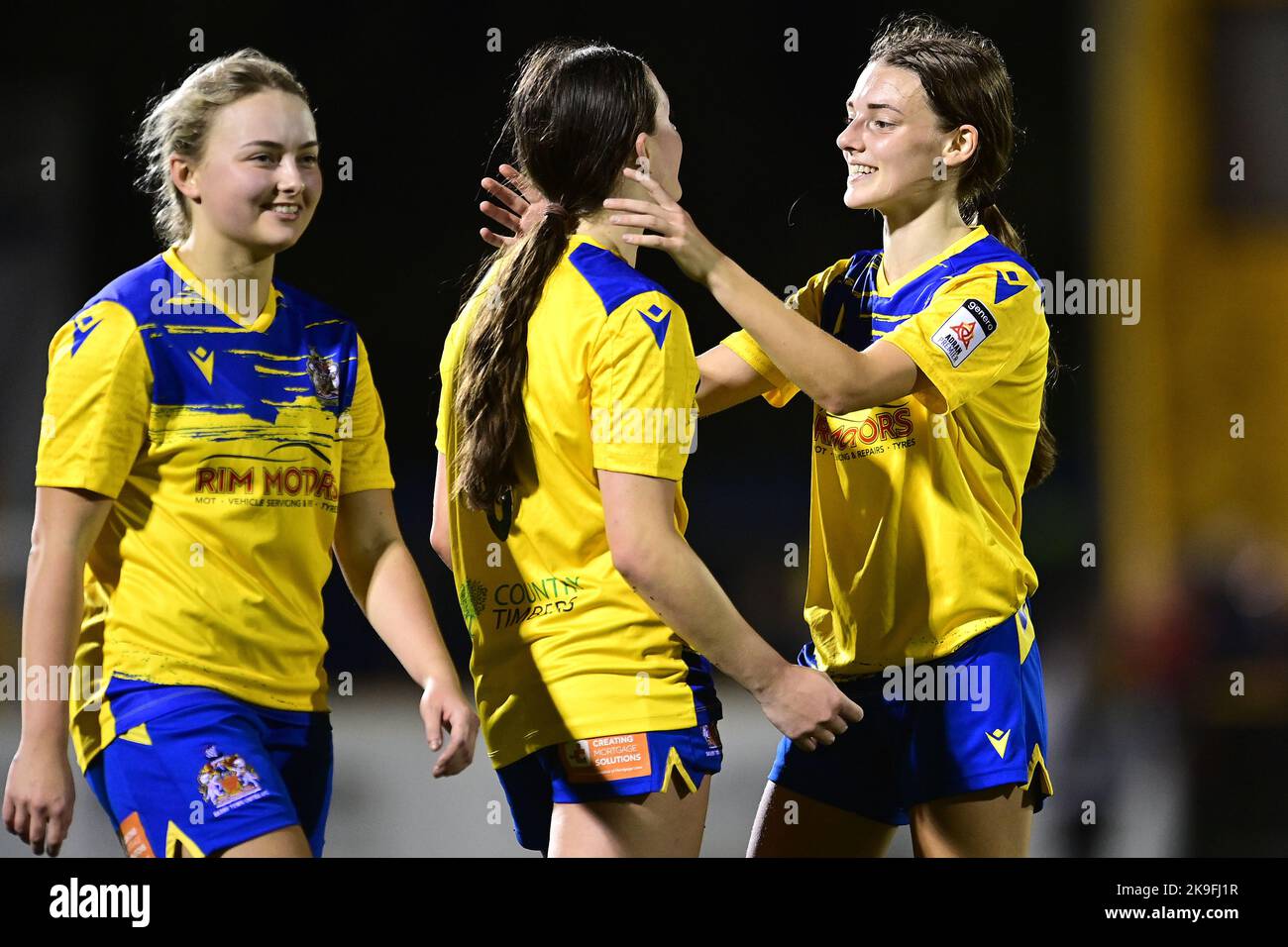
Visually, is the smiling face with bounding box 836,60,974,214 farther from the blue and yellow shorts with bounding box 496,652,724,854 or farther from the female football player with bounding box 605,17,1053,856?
the blue and yellow shorts with bounding box 496,652,724,854

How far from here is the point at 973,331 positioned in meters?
3.09

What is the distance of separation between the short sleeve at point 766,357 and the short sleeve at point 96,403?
1.26m

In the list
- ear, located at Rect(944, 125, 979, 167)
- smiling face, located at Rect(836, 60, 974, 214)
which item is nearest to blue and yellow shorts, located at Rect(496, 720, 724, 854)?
smiling face, located at Rect(836, 60, 974, 214)

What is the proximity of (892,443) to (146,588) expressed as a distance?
1.44 m

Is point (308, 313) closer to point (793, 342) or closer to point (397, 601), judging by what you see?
point (397, 601)

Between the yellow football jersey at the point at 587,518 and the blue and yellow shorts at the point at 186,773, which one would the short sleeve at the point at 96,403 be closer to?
the blue and yellow shorts at the point at 186,773

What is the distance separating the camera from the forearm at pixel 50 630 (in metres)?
2.60

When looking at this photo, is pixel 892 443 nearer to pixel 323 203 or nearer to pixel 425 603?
pixel 425 603

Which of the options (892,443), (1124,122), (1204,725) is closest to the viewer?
(892,443)

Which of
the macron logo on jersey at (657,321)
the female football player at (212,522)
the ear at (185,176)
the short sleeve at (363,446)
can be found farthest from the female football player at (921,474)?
the ear at (185,176)

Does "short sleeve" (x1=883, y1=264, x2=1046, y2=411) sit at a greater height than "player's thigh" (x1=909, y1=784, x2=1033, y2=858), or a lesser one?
greater

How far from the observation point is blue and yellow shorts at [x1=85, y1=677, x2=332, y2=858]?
2.60 m
